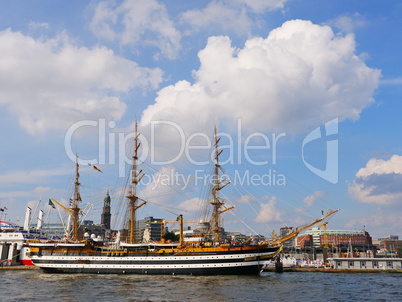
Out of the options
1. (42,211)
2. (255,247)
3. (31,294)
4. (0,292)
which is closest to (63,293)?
(31,294)

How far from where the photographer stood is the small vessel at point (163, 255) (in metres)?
69.4

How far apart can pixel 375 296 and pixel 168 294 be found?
27.9 m

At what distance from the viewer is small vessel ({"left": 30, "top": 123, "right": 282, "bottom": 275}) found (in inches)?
2734

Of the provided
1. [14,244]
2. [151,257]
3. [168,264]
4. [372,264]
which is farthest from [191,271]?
[14,244]

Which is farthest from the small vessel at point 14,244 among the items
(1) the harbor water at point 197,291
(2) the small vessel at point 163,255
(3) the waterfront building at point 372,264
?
(3) the waterfront building at point 372,264

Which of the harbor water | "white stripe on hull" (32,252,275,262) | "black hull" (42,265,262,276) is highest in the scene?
"white stripe on hull" (32,252,275,262)

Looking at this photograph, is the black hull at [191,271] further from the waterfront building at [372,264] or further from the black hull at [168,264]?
the waterfront building at [372,264]

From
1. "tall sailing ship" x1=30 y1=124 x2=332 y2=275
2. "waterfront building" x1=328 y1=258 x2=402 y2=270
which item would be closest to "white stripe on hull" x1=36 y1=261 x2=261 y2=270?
"tall sailing ship" x1=30 y1=124 x2=332 y2=275

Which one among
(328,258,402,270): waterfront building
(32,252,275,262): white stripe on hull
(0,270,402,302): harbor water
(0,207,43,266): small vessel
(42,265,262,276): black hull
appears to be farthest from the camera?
(0,207,43,266): small vessel

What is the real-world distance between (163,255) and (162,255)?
0.22 m

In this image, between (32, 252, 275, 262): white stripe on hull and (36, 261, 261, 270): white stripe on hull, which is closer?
(36, 261, 261, 270): white stripe on hull

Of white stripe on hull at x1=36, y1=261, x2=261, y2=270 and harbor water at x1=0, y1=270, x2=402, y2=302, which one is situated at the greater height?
white stripe on hull at x1=36, y1=261, x2=261, y2=270

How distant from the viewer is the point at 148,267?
72.9 m

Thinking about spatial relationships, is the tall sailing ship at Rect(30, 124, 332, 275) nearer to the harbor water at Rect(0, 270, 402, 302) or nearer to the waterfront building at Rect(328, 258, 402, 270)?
the harbor water at Rect(0, 270, 402, 302)
